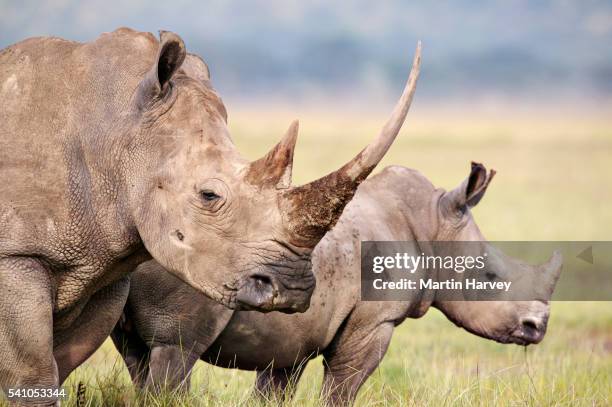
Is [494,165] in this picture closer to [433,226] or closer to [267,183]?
[433,226]

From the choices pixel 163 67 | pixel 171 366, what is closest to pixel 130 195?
pixel 163 67

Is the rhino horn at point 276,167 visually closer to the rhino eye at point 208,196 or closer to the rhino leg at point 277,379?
the rhino eye at point 208,196

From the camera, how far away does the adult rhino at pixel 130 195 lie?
5707 millimetres

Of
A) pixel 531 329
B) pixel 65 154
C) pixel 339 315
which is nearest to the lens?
pixel 65 154

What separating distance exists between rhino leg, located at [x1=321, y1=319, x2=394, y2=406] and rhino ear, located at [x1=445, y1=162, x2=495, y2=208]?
54.4 inches

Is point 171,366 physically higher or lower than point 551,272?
lower

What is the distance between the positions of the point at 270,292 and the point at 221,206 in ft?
1.58

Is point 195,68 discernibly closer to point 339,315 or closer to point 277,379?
point 339,315

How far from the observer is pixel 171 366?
6.91 meters

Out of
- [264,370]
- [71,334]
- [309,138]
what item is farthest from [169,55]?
[309,138]

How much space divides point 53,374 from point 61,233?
697 mm

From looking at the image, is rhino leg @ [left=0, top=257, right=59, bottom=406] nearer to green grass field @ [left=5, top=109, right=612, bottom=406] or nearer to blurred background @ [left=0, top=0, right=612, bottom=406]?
green grass field @ [left=5, top=109, right=612, bottom=406]

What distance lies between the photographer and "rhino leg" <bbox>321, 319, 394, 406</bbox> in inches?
313

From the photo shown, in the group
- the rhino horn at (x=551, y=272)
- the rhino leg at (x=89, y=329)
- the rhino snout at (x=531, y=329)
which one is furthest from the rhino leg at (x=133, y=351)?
the rhino horn at (x=551, y=272)
